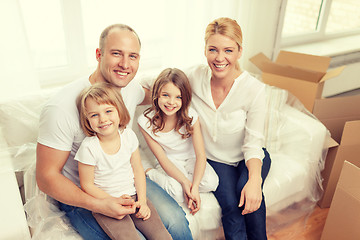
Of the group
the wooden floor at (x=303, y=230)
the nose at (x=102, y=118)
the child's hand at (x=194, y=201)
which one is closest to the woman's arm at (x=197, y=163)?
the child's hand at (x=194, y=201)

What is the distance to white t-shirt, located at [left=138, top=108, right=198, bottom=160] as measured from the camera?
1484mm

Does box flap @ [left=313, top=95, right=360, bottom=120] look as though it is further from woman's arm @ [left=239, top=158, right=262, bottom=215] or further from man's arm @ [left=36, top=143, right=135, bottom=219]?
man's arm @ [left=36, top=143, right=135, bottom=219]

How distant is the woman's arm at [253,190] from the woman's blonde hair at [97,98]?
63 centimetres

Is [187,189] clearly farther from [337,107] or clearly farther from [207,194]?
[337,107]

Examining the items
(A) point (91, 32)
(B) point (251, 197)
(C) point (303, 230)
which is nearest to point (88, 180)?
(B) point (251, 197)

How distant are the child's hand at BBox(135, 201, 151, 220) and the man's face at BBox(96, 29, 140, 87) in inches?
18.7

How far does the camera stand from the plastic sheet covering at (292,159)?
164cm

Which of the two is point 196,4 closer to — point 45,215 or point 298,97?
point 298,97

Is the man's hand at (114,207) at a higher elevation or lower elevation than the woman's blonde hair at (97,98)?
lower

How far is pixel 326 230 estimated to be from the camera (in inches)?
64.4

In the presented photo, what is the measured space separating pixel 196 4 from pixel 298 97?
32.7 inches

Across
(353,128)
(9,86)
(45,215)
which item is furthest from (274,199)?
(9,86)

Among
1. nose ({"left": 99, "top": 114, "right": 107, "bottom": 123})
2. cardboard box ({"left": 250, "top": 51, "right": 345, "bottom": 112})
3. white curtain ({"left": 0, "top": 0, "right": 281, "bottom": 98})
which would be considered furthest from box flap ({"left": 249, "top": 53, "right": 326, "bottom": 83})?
nose ({"left": 99, "top": 114, "right": 107, "bottom": 123})

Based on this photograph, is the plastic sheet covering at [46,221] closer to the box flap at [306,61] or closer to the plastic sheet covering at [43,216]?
the plastic sheet covering at [43,216]
